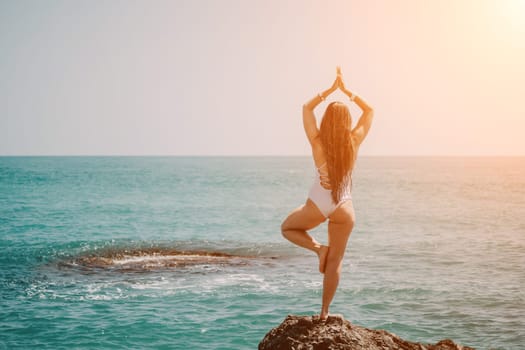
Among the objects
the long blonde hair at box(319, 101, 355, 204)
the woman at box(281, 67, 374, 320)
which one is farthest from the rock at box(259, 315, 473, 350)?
the long blonde hair at box(319, 101, 355, 204)

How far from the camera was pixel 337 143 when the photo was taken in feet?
22.6

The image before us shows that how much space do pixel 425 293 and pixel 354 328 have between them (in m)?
13.2

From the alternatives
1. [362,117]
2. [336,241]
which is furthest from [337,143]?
[336,241]

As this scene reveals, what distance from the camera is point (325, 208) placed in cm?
698

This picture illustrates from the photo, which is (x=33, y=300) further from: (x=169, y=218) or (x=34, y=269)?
(x=169, y=218)

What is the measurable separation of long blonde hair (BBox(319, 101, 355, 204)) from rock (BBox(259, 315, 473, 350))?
166 cm

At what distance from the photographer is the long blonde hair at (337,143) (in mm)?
6852

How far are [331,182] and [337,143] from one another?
1.61ft

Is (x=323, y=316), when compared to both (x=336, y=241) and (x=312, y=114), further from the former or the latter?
(x=312, y=114)

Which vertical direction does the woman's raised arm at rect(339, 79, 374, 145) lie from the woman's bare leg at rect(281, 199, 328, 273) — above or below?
above

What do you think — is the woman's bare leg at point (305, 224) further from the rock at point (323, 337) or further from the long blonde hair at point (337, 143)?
the rock at point (323, 337)

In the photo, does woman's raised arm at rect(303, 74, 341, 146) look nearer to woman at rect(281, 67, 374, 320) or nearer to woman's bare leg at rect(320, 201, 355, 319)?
woman at rect(281, 67, 374, 320)

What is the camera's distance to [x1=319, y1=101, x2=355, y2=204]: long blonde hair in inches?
270

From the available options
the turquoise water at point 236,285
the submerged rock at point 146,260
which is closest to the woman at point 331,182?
the turquoise water at point 236,285
